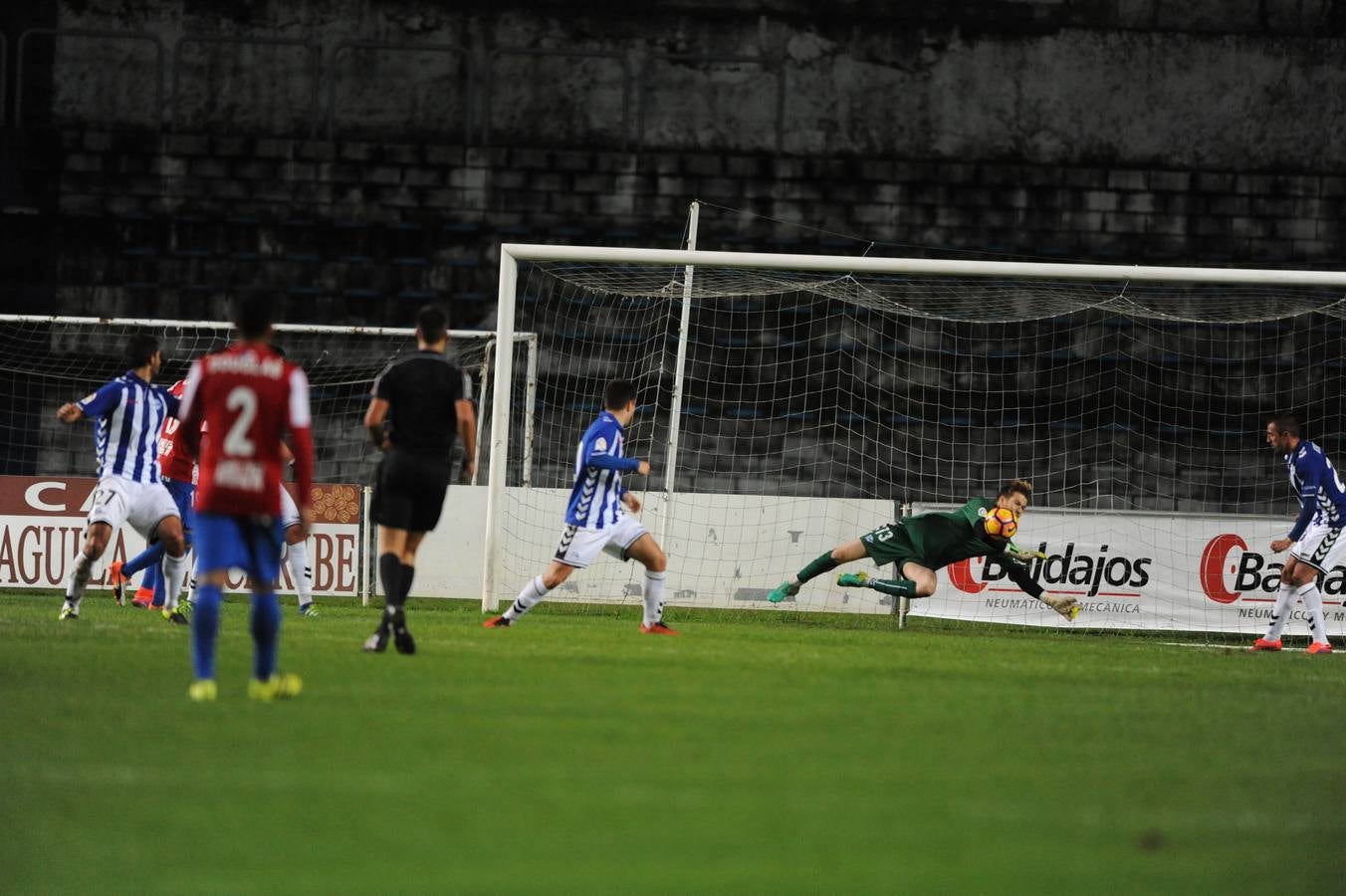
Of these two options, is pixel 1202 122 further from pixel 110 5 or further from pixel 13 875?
pixel 13 875

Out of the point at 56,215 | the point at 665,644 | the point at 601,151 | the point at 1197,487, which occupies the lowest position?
the point at 665,644

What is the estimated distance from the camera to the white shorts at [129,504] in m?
10.9

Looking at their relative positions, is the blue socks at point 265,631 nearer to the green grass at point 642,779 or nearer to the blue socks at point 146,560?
the green grass at point 642,779

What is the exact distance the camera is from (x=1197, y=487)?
18641mm

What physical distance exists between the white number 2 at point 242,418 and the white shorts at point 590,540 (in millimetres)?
4794

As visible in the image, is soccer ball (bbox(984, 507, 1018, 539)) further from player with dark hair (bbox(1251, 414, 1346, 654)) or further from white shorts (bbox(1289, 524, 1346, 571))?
white shorts (bbox(1289, 524, 1346, 571))

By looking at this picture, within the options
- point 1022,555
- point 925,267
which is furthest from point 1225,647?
point 925,267

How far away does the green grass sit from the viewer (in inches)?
142

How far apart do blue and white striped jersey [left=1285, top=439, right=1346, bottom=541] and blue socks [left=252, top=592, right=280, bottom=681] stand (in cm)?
919

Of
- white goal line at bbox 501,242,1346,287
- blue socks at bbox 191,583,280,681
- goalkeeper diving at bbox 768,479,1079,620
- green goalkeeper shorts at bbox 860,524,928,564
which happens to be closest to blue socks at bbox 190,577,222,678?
blue socks at bbox 191,583,280,681

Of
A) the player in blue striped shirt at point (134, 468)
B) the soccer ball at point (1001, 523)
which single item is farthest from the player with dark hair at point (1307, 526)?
the player in blue striped shirt at point (134, 468)

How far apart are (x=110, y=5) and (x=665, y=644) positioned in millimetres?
14092

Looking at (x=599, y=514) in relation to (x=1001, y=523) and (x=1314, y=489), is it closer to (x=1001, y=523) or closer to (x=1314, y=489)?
(x=1001, y=523)

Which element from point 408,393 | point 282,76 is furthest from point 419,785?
point 282,76
